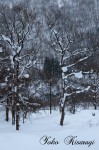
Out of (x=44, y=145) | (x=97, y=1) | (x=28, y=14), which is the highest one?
(x=97, y=1)

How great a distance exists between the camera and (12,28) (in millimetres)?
22609

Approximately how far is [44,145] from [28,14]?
395 inches

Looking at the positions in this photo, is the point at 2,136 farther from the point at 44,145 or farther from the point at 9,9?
the point at 9,9

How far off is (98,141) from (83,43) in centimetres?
1266

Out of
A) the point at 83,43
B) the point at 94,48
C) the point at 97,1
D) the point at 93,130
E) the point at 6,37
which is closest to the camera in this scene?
the point at 93,130

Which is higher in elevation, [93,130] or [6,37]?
[6,37]

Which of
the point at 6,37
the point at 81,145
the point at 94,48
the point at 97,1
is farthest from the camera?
the point at 97,1

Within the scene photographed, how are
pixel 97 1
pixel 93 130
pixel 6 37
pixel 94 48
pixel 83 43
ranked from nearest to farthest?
pixel 93 130, pixel 6 37, pixel 94 48, pixel 83 43, pixel 97 1

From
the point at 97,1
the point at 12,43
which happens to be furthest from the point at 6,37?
the point at 97,1

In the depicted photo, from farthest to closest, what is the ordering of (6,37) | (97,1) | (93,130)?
(97,1) → (6,37) → (93,130)

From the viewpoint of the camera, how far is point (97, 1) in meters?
169

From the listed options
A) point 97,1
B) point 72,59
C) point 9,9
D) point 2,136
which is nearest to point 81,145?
point 2,136

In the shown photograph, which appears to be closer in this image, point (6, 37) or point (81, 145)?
point (81, 145)

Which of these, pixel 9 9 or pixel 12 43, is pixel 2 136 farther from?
pixel 9 9
